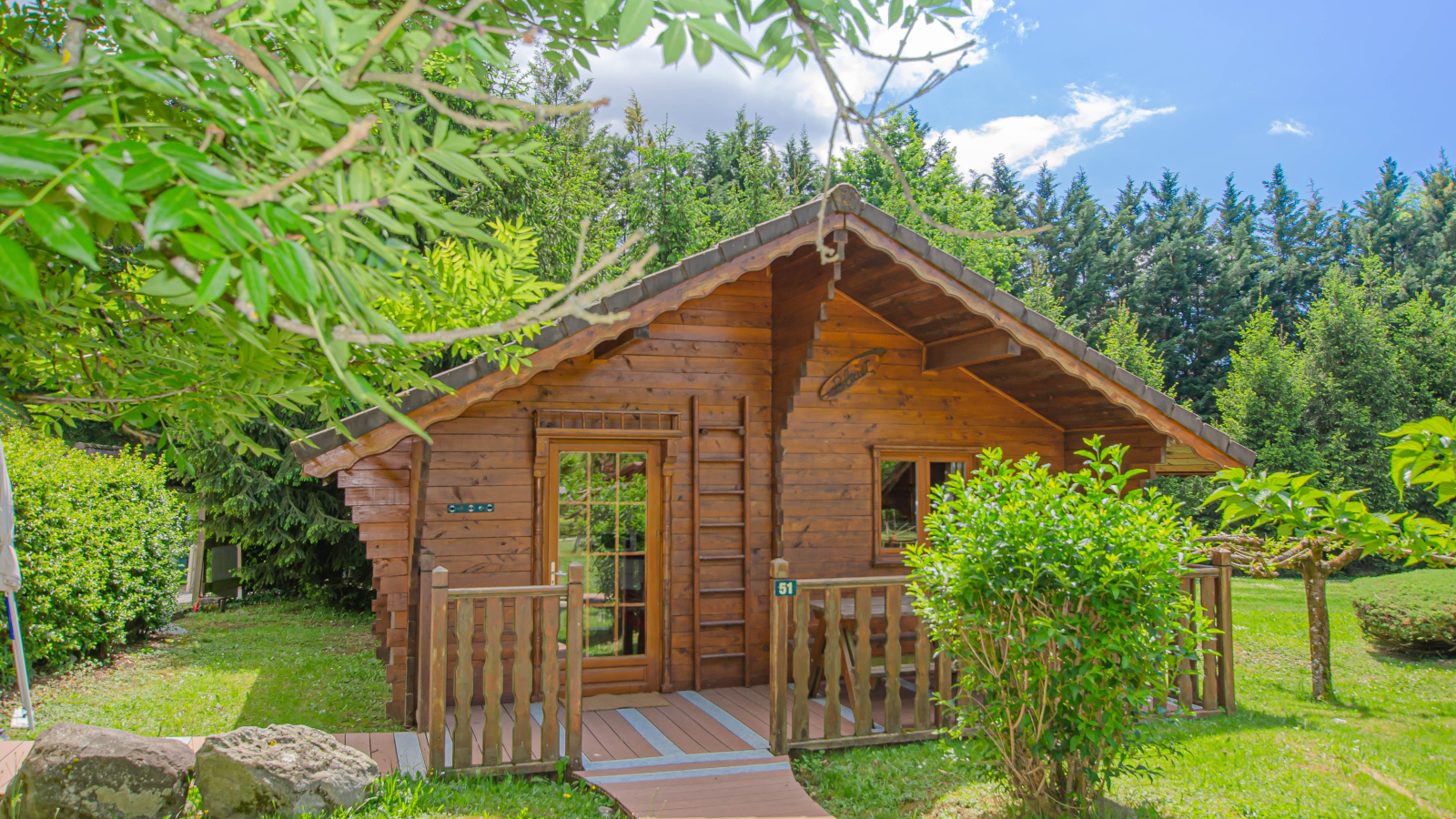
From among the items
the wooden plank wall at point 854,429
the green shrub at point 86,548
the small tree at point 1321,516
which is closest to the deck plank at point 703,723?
the wooden plank wall at point 854,429

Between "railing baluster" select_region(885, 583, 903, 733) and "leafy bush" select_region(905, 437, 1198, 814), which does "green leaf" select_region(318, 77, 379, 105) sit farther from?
"railing baluster" select_region(885, 583, 903, 733)

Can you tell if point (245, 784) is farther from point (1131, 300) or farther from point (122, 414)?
point (1131, 300)

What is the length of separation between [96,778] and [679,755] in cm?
291

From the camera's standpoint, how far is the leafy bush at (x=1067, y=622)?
12.9ft

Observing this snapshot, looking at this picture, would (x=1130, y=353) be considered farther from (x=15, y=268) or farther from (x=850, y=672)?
(x=15, y=268)

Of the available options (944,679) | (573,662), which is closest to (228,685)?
(573,662)

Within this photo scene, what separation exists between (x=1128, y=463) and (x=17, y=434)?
33.5ft

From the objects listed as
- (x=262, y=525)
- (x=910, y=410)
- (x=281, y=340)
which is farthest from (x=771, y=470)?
(x=262, y=525)

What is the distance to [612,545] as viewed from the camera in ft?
22.5

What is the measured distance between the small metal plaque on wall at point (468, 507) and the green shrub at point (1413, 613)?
9857mm

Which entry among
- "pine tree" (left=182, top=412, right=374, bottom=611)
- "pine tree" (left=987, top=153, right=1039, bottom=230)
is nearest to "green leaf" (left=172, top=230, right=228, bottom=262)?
"pine tree" (left=182, top=412, right=374, bottom=611)

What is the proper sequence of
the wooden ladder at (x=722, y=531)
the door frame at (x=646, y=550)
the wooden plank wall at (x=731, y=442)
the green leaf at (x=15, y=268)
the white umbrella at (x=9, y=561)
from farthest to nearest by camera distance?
1. the wooden ladder at (x=722, y=531)
2. the door frame at (x=646, y=550)
3. the wooden plank wall at (x=731, y=442)
4. the white umbrella at (x=9, y=561)
5. the green leaf at (x=15, y=268)

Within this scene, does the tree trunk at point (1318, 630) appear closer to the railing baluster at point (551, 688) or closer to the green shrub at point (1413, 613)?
the green shrub at point (1413, 613)

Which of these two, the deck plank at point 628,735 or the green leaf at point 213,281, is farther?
the deck plank at point 628,735
